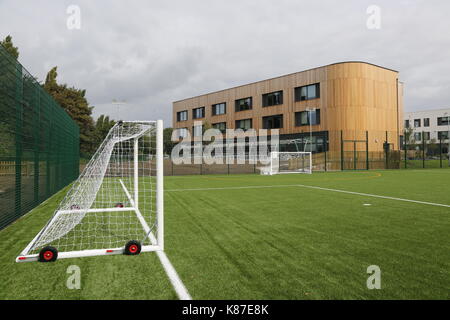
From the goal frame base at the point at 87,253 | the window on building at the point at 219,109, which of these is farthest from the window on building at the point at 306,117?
the goal frame base at the point at 87,253

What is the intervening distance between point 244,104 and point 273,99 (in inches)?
232

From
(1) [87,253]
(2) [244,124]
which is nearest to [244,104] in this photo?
(2) [244,124]

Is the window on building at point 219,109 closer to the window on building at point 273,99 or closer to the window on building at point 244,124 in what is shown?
the window on building at point 244,124

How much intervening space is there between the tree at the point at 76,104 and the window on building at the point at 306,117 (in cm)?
2882

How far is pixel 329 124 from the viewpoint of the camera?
37500mm

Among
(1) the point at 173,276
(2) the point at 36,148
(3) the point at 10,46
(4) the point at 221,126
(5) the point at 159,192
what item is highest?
(3) the point at 10,46

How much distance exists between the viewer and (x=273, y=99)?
44.0m

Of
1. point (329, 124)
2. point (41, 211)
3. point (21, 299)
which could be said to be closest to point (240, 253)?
point (21, 299)

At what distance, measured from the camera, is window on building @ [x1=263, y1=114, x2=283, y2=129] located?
143 ft

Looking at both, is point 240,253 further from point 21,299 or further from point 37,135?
point 37,135

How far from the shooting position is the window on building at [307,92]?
127ft

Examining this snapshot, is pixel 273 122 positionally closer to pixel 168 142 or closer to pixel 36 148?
pixel 168 142

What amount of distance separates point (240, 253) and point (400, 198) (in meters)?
8.12

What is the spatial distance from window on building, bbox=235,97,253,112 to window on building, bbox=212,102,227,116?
2.87m
